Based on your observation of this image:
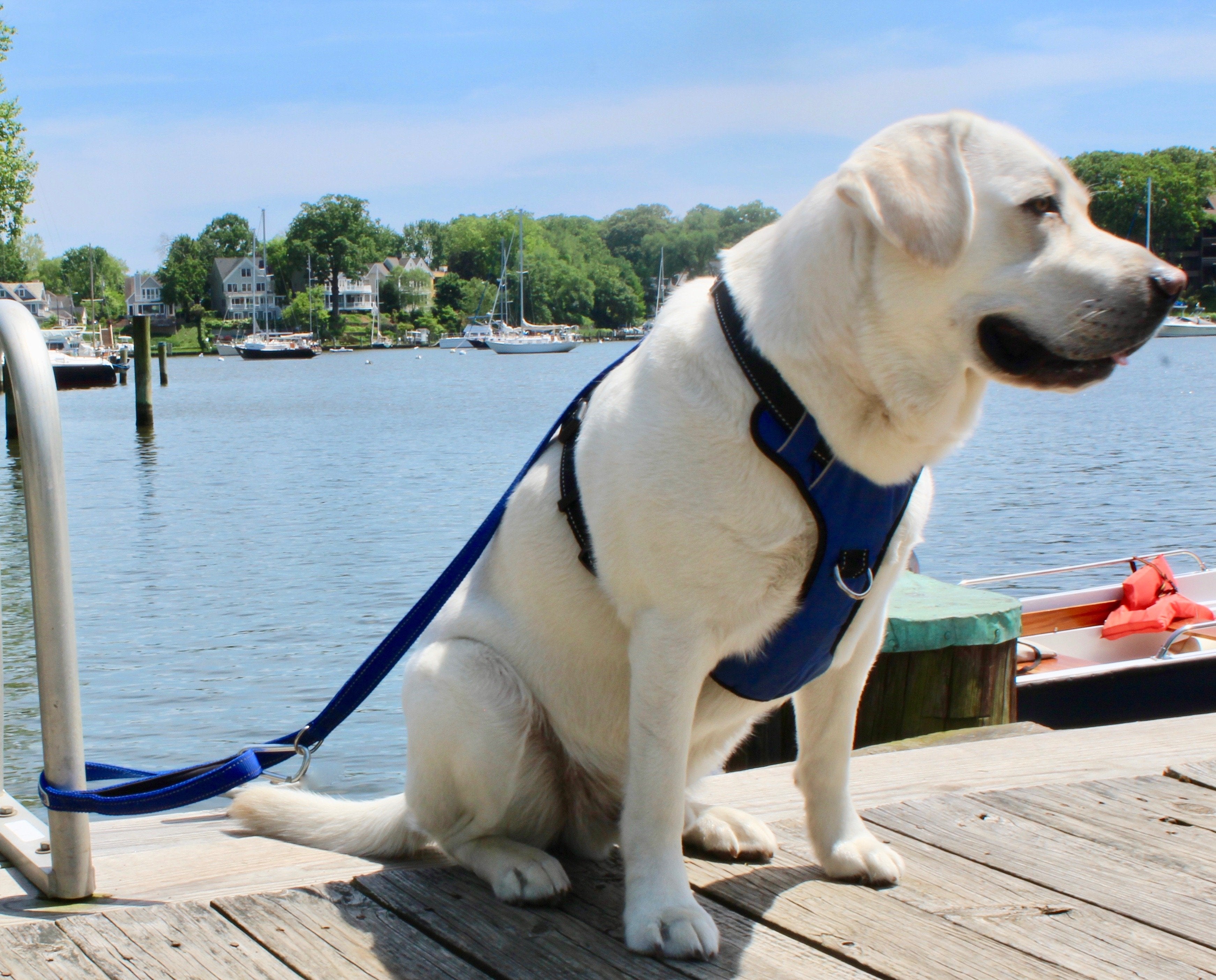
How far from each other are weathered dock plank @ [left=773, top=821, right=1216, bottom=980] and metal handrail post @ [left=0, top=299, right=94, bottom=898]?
1.61 metres

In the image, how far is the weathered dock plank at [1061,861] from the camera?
92.2 inches

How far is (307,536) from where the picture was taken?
16.2 m

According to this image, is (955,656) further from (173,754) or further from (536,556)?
(173,754)

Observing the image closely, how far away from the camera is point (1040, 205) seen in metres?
2.05

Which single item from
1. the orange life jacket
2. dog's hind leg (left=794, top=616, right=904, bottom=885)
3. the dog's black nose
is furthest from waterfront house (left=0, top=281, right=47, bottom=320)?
the dog's black nose

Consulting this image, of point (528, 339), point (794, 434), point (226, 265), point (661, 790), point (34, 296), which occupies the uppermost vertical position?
point (226, 265)

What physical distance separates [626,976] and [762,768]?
139 cm

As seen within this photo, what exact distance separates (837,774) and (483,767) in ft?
2.59

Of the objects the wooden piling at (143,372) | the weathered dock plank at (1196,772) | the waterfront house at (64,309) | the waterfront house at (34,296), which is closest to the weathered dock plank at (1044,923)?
the weathered dock plank at (1196,772)

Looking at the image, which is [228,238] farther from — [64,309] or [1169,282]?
[1169,282]

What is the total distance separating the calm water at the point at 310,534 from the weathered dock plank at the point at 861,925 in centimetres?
186

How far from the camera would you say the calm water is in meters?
8.62

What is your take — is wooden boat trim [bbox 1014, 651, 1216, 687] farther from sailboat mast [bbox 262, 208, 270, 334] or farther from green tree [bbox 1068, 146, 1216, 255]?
sailboat mast [bbox 262, 208, 270, 334]

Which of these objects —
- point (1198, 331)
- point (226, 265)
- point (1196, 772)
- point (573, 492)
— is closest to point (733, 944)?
point (573, 492)
